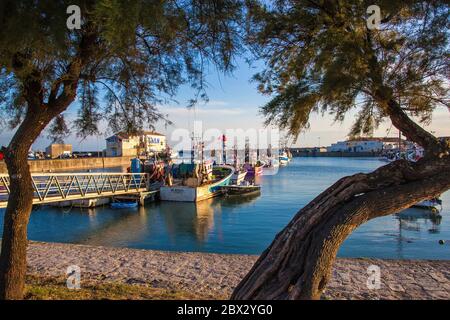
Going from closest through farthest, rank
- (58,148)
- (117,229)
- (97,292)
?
1. (97,292)
2. (58,148)
3. (117,229)

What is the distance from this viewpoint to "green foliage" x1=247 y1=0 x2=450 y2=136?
4227 millimetres

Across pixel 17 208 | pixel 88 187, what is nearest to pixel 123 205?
pixel 88 187

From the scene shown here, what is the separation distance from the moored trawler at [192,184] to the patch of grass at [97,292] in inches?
972

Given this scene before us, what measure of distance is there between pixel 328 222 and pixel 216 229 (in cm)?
1910

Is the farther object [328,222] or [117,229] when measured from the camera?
[117,229]

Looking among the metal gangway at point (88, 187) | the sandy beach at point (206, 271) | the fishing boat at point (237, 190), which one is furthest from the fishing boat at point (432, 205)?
the metal gangway at point (88, 187)

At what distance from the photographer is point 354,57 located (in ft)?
13.7

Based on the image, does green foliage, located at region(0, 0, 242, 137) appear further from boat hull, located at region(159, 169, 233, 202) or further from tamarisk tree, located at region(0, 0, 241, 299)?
boat hull, located at region(159, 169, 233, 202)

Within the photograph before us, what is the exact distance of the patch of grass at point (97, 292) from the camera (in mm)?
6832

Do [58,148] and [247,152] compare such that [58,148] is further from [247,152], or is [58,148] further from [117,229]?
[247,152]

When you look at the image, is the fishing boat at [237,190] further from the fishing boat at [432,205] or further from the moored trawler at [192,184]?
the fishing boat at [432,205]

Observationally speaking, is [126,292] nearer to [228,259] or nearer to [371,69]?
[228,259]

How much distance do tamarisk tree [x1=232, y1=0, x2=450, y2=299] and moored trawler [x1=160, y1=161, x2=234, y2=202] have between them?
92.7 feet
